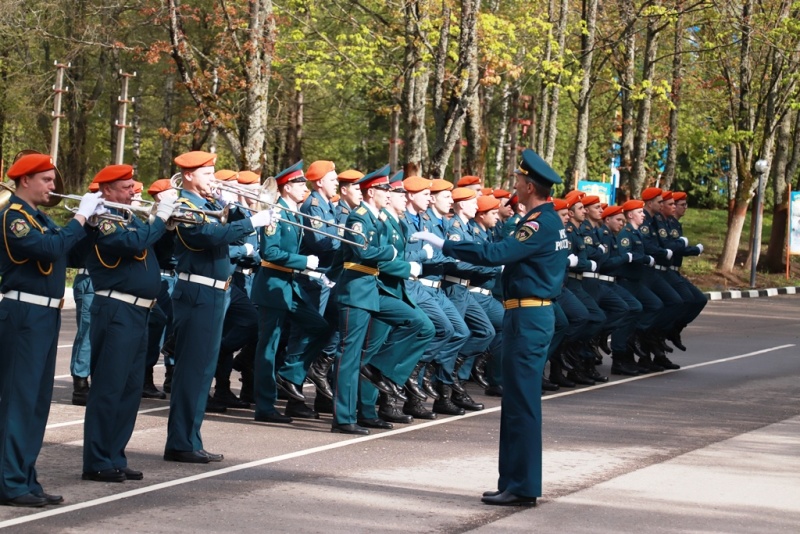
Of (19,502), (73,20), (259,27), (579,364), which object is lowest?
(19,502)

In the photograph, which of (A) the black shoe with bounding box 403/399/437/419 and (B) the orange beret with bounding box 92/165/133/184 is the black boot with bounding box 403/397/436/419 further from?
(B) the orange beret with bounding box 92/165/133/184

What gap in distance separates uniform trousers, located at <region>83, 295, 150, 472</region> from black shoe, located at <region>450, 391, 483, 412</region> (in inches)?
174

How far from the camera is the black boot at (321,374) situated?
11969 mm

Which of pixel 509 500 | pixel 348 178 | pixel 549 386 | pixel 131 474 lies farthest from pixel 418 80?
pixel 509 500

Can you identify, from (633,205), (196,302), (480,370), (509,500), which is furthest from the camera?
(633,205)

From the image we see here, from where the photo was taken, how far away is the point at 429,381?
1248 cm

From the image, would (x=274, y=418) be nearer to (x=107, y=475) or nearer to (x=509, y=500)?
(x=107, y=475)

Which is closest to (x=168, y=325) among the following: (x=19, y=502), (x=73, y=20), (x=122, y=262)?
(x=122, y=262)

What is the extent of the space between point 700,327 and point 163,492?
51.8 ft

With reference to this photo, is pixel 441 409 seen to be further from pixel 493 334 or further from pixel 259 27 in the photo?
pixel 259 27

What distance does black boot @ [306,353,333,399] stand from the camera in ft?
39.3

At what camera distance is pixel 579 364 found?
14.7 meters

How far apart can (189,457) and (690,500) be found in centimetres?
334

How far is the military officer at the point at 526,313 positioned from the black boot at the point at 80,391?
4493 mm
